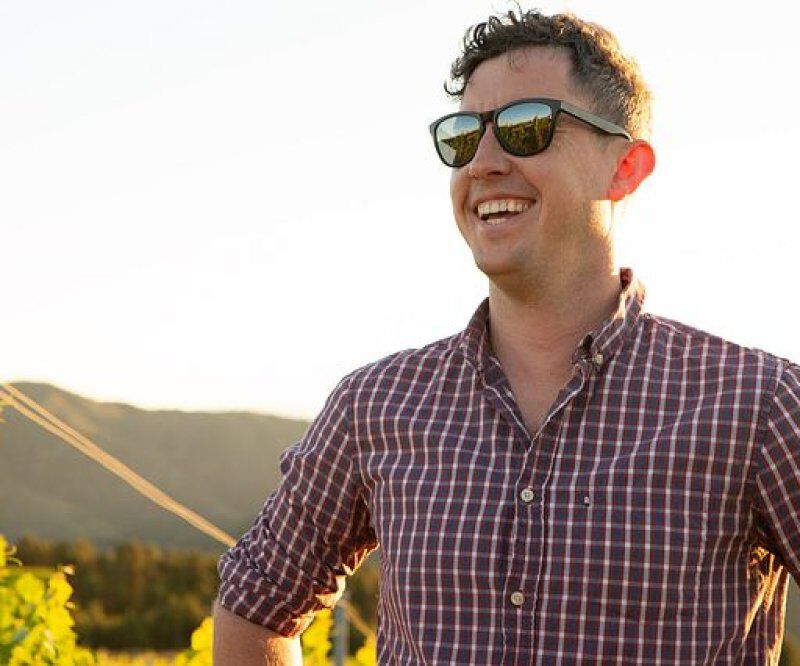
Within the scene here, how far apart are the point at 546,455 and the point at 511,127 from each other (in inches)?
19.5

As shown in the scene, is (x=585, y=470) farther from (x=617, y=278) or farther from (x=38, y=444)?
(x=38, y=444)

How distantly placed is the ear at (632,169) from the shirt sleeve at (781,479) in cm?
45

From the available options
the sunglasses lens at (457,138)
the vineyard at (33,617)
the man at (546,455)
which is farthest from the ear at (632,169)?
the vineyard at (33,617)

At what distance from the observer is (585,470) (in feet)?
6.64

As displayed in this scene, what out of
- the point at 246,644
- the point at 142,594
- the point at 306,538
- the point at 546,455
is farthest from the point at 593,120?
the point at 142,594

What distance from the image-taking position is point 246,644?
237 cm

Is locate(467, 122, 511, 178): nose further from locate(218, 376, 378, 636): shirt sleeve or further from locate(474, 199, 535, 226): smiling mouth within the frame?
locate(218, 376, 378, 636): shirt sleeve

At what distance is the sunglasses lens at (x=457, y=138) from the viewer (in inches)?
86.8

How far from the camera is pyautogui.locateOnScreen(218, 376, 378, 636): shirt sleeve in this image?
2246 mm

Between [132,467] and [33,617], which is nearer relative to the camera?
[33,617]

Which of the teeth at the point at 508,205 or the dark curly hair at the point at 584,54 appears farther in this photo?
the dark curly hair at the point at 584,54

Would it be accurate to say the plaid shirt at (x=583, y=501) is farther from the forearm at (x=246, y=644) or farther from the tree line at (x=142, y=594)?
the tree line at (x=142, y=594)

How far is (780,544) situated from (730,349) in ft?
0.98

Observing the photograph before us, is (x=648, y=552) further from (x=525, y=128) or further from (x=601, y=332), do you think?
(x=525, y=128)
